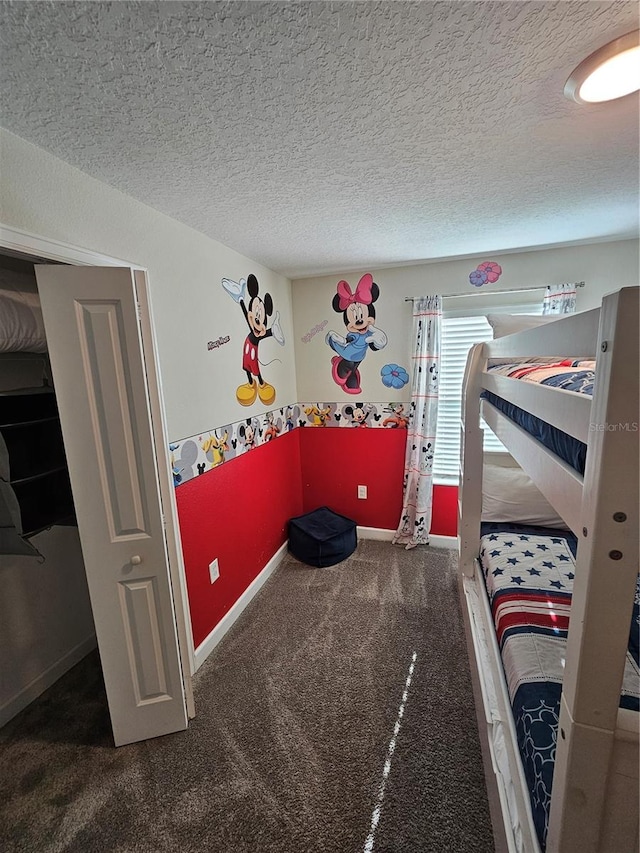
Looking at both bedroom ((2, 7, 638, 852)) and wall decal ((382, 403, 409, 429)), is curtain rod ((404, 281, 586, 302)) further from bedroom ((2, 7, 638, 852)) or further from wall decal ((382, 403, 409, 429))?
wall decal ((382, 403, 409, 429))

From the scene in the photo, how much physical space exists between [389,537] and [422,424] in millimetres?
1107

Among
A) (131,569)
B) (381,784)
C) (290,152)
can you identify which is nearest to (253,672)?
(381,784)

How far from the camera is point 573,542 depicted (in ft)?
6.66

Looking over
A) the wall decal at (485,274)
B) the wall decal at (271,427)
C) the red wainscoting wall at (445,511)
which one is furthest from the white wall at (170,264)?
the red wainscoting wall at (445,511)

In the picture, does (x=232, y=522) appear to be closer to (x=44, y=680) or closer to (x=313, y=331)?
(x=44, y=680)

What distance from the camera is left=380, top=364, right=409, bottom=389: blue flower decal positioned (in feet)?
9.73

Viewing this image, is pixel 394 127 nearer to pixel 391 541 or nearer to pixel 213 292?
pixel 213 292

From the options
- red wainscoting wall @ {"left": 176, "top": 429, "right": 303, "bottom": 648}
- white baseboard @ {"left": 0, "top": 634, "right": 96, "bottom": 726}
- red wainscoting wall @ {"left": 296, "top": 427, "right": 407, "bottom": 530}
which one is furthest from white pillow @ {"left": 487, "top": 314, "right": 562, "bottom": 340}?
white baseboard @ {"left": 0, "top": 634, "right": 96, "bottom": 726}

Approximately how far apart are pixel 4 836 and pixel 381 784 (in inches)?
54.0

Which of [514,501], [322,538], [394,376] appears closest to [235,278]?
[394,376]

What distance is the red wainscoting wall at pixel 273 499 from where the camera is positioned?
6.61ft

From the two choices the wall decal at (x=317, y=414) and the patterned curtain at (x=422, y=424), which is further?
the wall decal at (x=317, y=414)

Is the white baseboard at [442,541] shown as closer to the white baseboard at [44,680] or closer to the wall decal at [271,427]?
the wall decal at [271,427]

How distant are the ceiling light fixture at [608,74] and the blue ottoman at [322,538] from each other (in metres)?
2.72
